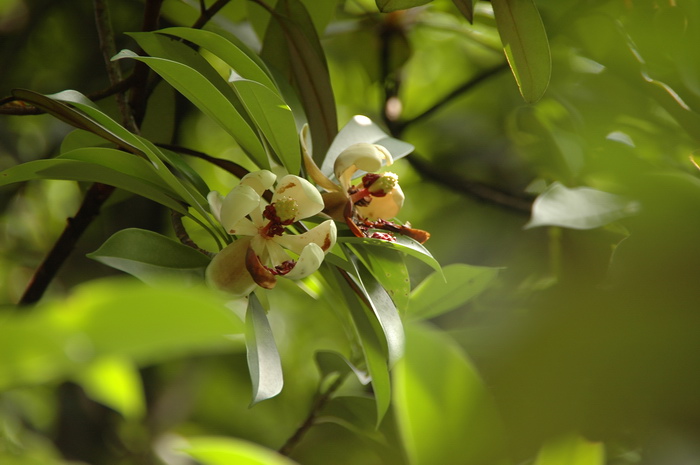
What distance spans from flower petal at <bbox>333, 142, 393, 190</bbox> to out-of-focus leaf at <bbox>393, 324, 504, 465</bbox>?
292 millimetres

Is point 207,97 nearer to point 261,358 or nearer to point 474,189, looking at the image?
point 261,358

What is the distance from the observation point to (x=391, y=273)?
58 centimetres

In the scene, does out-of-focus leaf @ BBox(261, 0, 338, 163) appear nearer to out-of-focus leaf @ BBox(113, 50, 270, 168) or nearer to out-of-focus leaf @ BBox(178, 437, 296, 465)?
out-of-focus leaf @ BBox(113, 50, 270, 168)

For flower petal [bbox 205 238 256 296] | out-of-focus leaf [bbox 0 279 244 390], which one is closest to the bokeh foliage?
out-of-focus leaf [bbox 0 279 244 390]

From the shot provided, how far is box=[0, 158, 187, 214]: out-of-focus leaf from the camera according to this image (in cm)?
49

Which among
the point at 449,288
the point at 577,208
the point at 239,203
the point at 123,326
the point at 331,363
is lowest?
the point at 331,363

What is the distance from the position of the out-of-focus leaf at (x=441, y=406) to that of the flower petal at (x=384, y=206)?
31cm

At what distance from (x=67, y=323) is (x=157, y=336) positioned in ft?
0.09

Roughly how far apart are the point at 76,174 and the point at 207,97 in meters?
0.12

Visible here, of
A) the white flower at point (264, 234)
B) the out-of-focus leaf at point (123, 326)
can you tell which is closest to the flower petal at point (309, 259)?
the white flower at point (264, 234)

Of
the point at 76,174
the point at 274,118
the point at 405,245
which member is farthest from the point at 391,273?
the point at 76,174

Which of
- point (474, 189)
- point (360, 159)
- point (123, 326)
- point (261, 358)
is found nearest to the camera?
point (123, 326)

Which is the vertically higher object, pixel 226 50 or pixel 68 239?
pixel 226 50

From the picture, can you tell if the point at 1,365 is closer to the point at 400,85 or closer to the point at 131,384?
the point at 131,384
